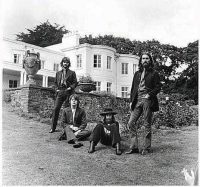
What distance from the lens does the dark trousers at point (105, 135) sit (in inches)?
238

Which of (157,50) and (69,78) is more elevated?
(157,50)

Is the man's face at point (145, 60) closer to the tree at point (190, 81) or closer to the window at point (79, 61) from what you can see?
the window at point (79, 61)

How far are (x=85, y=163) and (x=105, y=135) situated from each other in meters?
1.23

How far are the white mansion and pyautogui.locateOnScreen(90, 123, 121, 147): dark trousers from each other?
19.5 metres

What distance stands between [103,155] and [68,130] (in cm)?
140

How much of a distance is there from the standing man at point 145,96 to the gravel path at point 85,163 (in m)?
0.35

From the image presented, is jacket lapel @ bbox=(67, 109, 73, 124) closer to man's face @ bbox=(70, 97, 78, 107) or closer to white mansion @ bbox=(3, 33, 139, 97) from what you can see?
man's face @ bbox=(70, 97, 78, 107)

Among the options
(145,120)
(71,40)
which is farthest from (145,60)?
(71,40)

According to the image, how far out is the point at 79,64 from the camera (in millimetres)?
28234

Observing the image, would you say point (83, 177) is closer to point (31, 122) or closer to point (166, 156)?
point (166, 156)

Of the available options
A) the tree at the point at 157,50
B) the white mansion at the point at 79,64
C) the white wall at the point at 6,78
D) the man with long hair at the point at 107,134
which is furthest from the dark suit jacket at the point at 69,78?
the tree at the point at 157,50

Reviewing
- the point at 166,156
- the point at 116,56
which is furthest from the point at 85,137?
the point at 116,56

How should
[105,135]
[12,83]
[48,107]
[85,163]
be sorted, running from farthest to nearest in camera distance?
1. [12,83]
2. [48,107]
3. [105,135]
4. [85,163]

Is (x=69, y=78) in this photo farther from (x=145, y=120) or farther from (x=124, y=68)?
(x=124, y=68)
